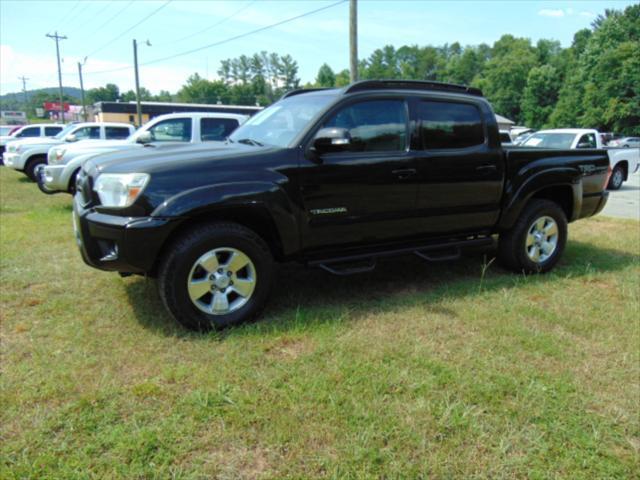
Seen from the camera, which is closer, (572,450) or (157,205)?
(572,450)

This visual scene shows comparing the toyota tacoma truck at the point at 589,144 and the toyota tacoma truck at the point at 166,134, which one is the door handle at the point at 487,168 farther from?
the toyota tacoma truck at the point at 589,144

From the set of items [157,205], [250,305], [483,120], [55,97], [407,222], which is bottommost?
[250,305]

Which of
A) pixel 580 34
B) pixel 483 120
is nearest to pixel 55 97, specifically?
pixel 580 34

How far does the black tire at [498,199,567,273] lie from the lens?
492 cm

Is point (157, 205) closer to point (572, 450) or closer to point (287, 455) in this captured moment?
point (287, 455)

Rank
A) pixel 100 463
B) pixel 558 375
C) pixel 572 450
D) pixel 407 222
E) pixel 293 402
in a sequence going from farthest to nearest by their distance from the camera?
pixel 407 222, pixel 558 375, pixel 293 402, pixel 572 450, pixel 100 463

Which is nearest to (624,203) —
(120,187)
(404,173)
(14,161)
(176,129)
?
(404,173)

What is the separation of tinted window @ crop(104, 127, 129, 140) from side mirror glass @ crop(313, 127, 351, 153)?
11.2 metres

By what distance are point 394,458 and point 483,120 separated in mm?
3446

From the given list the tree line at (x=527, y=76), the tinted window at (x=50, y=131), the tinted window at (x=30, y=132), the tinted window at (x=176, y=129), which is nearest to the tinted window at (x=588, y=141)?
the tinted window at (x=176, y=129)

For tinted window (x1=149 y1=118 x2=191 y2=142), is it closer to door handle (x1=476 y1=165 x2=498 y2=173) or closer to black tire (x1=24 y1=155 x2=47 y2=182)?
black tire (x1=24 y1=155 x2=47 y2=182)

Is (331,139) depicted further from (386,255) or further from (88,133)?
(88,133)

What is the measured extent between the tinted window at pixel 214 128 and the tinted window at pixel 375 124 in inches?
226

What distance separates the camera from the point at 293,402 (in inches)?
104
